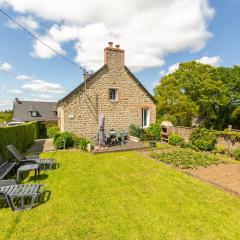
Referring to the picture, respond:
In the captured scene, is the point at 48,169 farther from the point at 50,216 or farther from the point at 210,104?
the point at 210,104

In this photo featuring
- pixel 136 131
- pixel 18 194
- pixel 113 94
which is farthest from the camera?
pixel 136 131

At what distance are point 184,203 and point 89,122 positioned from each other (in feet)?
38.5

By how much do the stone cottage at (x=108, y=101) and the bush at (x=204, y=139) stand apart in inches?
228

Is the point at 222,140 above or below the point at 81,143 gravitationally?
above

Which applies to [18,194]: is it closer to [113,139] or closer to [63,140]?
[63,140]

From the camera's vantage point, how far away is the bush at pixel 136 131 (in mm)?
18358

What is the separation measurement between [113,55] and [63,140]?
8.41 m

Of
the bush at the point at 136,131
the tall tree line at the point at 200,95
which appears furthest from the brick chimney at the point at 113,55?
the tall tree line at the point at 200,95

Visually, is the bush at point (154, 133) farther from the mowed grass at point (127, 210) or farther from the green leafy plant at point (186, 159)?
the mowed grass at point (127, 210)

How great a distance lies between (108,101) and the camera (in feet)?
57.9

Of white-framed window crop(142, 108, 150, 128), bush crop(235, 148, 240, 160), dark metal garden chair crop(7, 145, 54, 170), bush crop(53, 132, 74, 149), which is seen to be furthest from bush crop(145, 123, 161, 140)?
dark metal garden chair crop(7, 145, 54, 170)

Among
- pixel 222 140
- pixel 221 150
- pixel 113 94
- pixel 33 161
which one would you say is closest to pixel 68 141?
pixel 33 161

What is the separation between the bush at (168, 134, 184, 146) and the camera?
16069 mm

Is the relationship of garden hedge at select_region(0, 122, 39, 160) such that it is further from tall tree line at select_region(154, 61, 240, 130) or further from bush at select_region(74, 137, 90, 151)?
tall tree line at select_region(154, 61, 240, 130)
